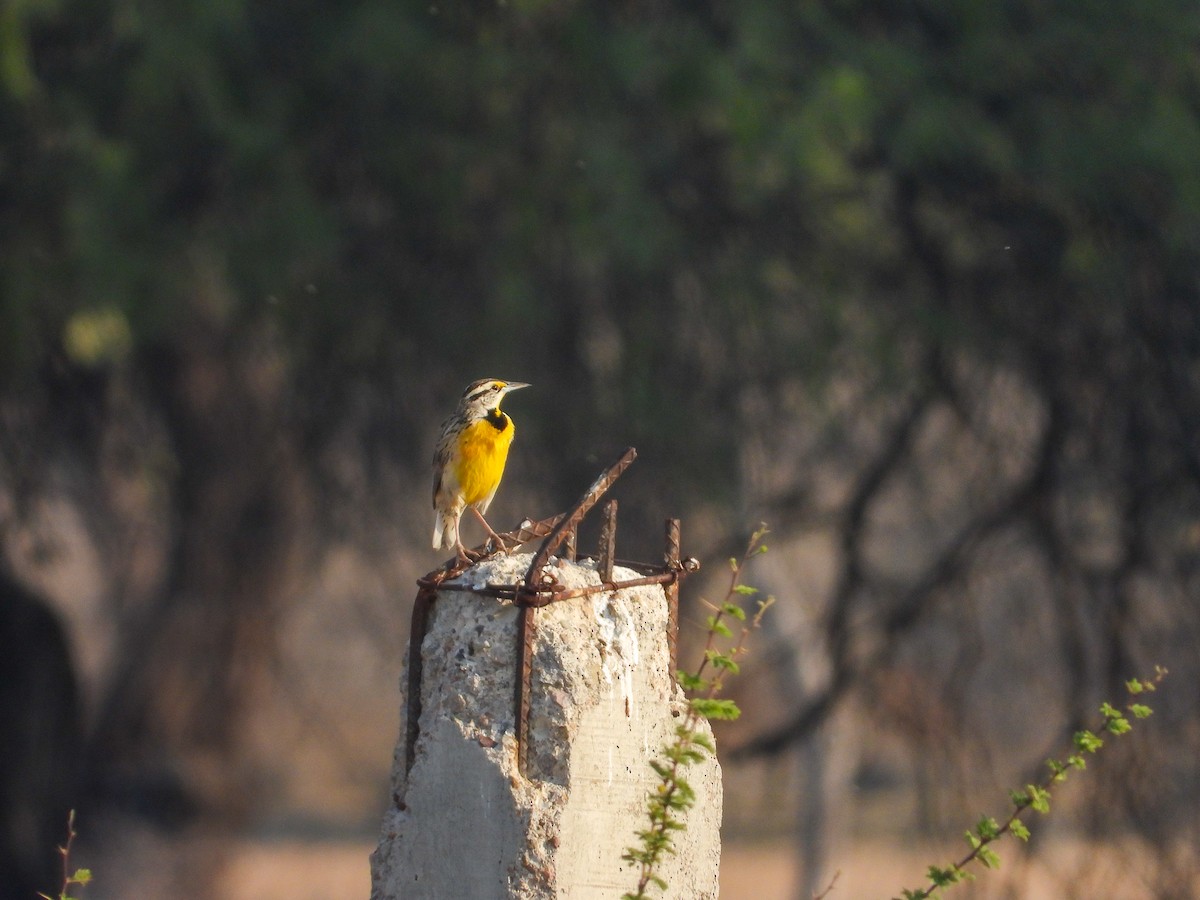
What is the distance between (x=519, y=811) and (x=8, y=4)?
577cm

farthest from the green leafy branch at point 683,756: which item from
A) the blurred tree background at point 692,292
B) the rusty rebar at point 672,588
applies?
the blurred tree background at point 692,292

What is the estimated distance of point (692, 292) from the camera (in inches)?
344

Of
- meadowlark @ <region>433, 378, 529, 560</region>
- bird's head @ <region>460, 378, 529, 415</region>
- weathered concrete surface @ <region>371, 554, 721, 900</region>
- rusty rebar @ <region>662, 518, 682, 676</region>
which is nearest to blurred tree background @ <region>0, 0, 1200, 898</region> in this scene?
bird's head @ <region>460, 378, 529, 415</region>

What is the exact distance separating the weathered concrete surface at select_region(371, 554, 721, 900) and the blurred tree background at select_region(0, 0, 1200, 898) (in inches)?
195

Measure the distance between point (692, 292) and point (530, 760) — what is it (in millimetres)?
6304

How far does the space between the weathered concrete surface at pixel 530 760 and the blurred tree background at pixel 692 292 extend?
4946mm

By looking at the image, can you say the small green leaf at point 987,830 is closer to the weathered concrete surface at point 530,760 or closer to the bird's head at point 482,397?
the weathered concrete surface at point 530,760

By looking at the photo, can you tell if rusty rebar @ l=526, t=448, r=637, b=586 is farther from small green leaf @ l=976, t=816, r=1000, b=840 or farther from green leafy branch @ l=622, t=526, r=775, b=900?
small green leaf @ l=976, t=816, r=1000, b=840

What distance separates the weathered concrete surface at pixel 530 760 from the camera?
101 inches

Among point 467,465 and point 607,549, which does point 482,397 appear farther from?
point 607,549

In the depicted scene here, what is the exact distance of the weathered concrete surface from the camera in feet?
8.38

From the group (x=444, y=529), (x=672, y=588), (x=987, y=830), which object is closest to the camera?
(x=987, y=830)

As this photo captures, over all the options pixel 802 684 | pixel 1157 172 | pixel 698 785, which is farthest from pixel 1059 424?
pixel 802 684

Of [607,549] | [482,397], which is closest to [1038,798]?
[607,549]
